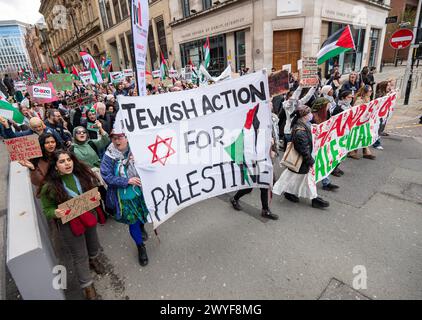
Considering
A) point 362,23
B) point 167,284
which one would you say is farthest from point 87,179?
point 362,23

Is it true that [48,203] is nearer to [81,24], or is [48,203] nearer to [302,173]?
[302,173]

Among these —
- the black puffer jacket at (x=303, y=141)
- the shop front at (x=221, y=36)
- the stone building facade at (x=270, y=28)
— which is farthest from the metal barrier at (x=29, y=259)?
the shop front at (x=221, y=36)

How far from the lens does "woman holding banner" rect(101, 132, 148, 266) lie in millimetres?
2703

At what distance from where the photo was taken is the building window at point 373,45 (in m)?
20.9

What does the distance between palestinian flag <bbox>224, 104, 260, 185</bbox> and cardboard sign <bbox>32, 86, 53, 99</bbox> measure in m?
6.99

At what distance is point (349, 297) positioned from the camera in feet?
8.08

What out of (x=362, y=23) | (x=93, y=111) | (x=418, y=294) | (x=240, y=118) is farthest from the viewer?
(x=362, y=23)

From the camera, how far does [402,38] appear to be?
9.56 m

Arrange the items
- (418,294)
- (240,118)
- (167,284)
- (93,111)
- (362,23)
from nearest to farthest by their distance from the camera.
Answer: (418,294)
(167,284)
(240,118)
(93,111)
(362,23)

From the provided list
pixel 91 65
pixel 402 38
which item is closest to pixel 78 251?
pixel 91 65

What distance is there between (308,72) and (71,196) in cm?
485
